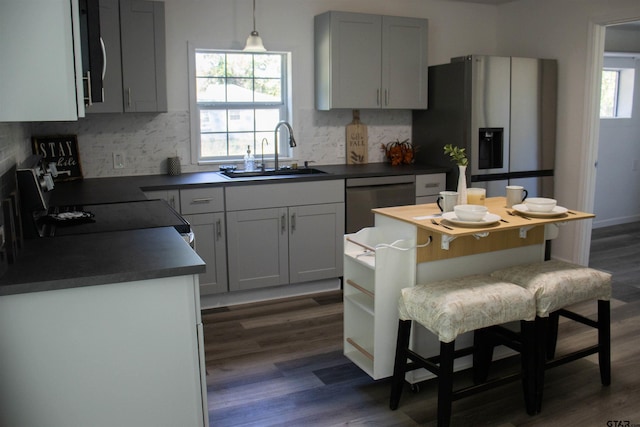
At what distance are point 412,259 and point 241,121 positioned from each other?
8.18ft

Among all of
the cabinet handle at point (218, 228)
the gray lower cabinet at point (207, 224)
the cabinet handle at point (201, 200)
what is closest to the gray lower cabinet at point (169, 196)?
the gray lower cabinet at point (207, 224)

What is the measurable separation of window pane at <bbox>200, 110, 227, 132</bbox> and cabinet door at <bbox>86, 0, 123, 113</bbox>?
776mm

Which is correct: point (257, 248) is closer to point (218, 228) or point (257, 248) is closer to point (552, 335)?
point (218, 228)

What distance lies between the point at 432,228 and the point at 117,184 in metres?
2.33

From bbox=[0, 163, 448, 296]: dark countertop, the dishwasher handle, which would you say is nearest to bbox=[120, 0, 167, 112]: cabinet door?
bbox=[0, 163, 448, 296]: dark countertop

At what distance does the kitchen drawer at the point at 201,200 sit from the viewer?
156 inches

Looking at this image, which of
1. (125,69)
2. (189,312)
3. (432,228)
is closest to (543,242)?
(432,228)

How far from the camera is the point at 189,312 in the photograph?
6.48ft

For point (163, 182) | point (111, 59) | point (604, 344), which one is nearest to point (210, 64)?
point (111, 59)

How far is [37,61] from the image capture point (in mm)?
1827

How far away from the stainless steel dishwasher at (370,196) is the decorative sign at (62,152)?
1.95 m

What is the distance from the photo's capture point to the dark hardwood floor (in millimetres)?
2680

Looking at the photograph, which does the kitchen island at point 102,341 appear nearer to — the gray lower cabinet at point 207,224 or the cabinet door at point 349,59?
the gray lower cabinet at point 207,224

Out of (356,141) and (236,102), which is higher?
(236,102)
